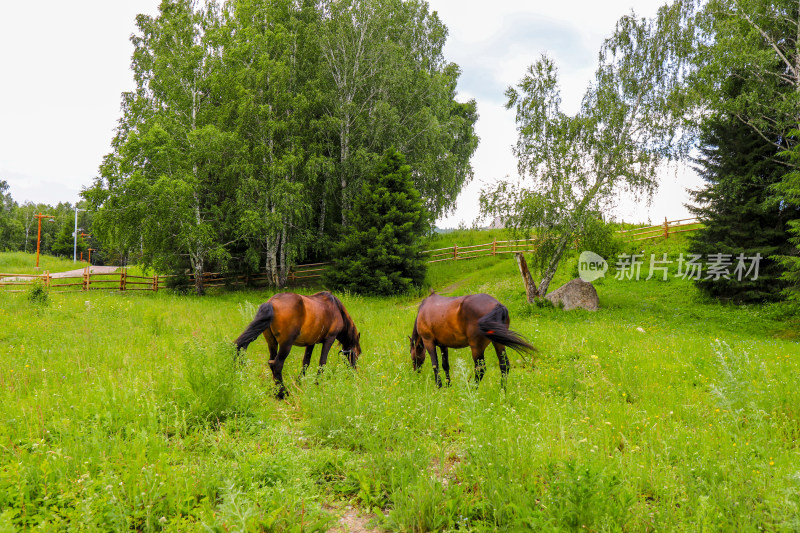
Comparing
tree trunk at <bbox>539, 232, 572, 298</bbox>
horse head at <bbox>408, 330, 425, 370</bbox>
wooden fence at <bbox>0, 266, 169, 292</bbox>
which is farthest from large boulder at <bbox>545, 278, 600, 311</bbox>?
wooden fence at <bbox>0, 266, 169, 292</bbox>

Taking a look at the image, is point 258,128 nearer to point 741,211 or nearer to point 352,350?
point 352,350

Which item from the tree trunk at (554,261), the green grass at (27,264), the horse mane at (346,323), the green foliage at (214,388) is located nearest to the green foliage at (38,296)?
the horse mane at (346,323)

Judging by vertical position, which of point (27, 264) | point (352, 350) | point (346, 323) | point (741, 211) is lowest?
point (352, 350)

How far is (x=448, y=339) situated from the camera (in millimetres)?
7645

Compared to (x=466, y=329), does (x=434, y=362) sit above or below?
below

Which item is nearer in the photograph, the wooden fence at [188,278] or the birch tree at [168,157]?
the birch tree at [168,157]

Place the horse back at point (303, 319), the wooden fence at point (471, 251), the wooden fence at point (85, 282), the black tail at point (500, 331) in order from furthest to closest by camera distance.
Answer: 1. the wooden fence at point (471, 251)
2. the wooden fence at point (85, 282)
3. the horse back at point (303, 319)
4. the black tail at point (500, 331)

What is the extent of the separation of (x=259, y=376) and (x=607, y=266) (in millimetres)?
21730

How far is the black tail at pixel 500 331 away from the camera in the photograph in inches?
257

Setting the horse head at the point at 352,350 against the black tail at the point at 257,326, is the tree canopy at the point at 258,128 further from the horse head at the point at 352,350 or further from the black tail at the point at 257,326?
the black tail at the point at 257,326

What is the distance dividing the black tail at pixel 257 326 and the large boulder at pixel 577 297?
50.2 ft

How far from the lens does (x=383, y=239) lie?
72.2 ft

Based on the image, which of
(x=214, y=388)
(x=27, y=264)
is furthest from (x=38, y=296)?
(x=27, y=264)

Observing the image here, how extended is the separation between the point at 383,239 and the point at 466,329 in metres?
15.0
